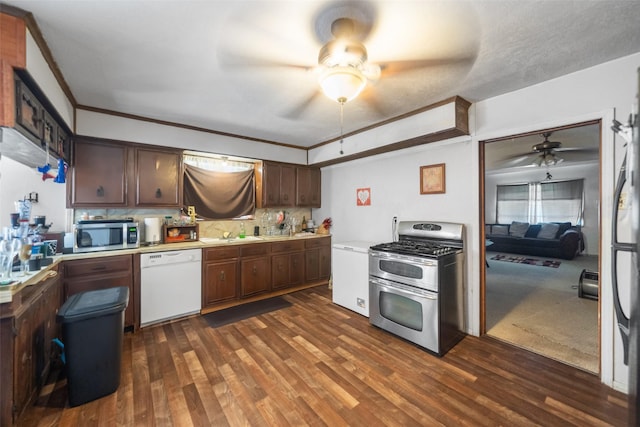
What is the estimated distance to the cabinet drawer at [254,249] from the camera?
366 cm

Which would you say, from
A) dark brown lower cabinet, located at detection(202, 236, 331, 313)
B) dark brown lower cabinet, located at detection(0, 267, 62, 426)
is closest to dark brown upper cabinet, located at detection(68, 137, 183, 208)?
dark brown lower cabinet, located at detection(202, 236, 331, 313)

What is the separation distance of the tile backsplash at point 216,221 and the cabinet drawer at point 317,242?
618mm

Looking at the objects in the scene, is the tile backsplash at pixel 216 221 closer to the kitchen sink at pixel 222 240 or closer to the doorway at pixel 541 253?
the kitchen sink at pixel 222 240

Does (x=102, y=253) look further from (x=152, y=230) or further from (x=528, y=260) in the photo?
(x=528, y=260)

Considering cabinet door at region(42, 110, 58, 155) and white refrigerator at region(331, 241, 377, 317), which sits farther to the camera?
white refrigerator at region(331, 241, 377, 317)

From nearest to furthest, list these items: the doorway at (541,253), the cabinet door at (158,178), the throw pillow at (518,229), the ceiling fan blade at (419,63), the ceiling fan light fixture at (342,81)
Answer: the ceiling fan light fixture at (342,81)
the ceiling fan blade at (419,63)
the doorway at (541,253)
the cabinet door at (158,178)
the throw pillow at (518,229)

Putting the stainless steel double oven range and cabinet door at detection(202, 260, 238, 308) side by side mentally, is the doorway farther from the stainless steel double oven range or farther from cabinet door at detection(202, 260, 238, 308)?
cabinet door at detection(202, 260, 238, 308)

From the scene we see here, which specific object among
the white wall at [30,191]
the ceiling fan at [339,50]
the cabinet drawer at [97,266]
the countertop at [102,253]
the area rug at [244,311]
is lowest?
the area rug at [244,311]

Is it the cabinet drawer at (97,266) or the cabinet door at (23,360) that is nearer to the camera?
the cabinet door at (23,360)

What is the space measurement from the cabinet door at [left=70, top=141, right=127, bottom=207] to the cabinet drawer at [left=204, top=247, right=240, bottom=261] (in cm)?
111

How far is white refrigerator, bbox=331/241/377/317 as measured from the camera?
3.19 metres

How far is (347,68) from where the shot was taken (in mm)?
Result: 1661

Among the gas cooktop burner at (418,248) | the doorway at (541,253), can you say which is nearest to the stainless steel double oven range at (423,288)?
the gas cooktop burner at (418,248)

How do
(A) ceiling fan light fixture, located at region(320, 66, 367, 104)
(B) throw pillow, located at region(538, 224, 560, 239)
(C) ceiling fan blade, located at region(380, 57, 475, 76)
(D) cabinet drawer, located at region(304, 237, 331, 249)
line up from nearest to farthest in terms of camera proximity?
(A) ceiling fan light fixture, located at region(320, 66, 367, 104) < (C) ceiling fan blade, located at region(380, 57, 475, 76) < (D) cabinet drawer, located at region(304, 237, 331, 249) < (B) throw pillow, located at region(538, 224, 560, 239)
